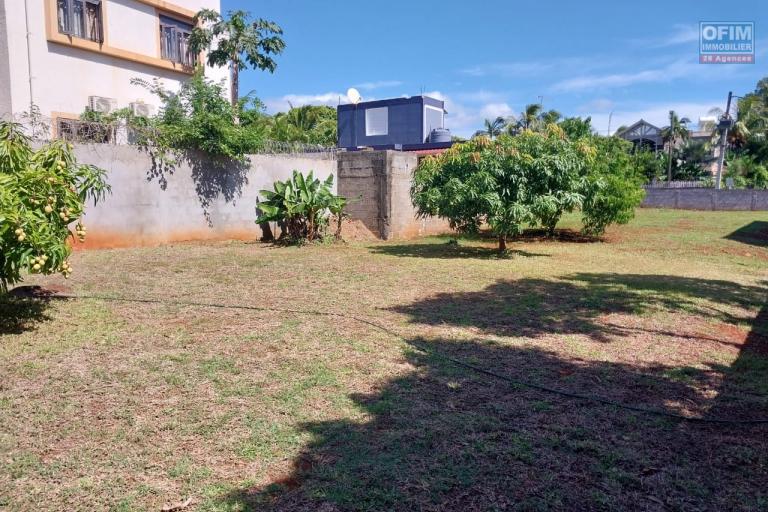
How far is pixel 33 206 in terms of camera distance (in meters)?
4.99

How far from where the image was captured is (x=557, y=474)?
10.2ft

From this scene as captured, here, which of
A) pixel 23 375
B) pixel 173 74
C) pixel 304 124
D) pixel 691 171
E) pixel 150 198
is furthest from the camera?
pixel 691 171

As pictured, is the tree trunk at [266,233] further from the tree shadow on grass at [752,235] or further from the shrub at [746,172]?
the shrub at [746,172]

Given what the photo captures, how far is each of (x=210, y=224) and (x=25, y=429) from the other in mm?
9817

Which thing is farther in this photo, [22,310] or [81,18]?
[81,18]

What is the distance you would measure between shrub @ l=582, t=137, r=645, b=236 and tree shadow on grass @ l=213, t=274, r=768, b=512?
10714mm

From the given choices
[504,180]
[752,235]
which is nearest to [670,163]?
[752,235]

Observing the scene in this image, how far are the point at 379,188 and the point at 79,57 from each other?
911 centimetres

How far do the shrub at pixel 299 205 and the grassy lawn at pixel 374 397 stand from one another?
16.4ft

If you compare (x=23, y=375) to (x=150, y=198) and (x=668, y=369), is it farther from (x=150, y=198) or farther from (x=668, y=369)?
(x=150, y=198)

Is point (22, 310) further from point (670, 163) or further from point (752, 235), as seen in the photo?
point (670, 163)

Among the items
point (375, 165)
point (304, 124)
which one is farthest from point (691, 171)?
point (375, 165)

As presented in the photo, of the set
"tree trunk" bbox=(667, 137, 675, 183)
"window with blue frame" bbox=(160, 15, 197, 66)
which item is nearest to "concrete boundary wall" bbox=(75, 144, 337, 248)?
"window with blue frame" bbox=(160, 15, 197, 66)

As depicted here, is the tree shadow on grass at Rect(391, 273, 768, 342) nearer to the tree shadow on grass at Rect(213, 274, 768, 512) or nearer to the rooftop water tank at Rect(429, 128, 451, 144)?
the tree shadow on grass at Rect(213, 274, 768, 512)
